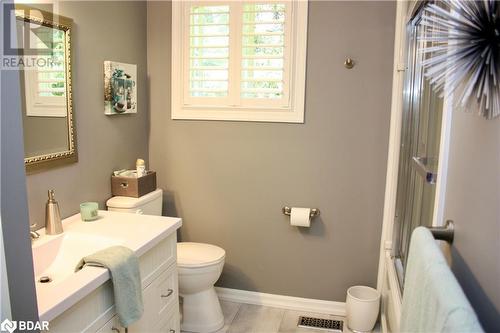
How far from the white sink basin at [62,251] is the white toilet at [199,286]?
72cm

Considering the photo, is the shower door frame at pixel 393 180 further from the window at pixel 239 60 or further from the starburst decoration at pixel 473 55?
the starburst decoration at pixel 473 55

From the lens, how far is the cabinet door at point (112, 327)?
5.21ft

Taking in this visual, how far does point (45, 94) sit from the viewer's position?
2.00 meters

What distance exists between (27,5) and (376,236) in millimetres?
2337

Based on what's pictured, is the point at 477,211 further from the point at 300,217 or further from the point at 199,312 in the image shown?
the point at 199,312

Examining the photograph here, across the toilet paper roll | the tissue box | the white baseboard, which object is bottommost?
the white baseboard

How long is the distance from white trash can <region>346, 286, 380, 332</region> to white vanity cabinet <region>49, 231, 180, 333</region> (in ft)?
3.59

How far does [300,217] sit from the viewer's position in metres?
2.75

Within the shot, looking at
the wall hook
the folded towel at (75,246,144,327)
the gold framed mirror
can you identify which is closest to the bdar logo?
the folded towel at (75,246,144,327)

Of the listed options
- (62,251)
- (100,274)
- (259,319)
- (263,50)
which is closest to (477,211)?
(100,274)

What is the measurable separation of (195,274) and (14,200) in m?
1.78

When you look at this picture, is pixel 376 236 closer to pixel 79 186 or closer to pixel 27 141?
pixel 79 186

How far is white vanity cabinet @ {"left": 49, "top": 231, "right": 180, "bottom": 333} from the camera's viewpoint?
56.5 inches

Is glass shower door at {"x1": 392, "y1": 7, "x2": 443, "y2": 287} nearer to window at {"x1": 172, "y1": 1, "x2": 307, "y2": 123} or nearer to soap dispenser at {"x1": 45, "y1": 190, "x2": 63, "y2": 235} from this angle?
window at {"x1": 172, "y1": 1, "x2": 307, "y2": 123}
